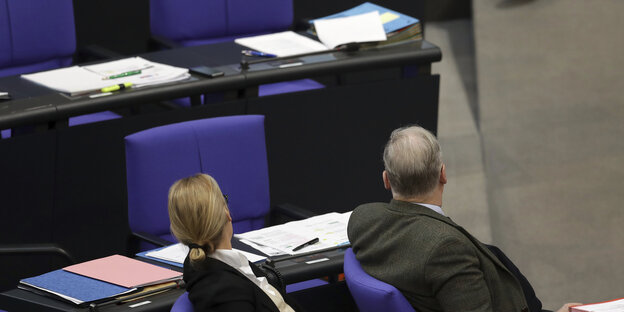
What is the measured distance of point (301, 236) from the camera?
10.5ft

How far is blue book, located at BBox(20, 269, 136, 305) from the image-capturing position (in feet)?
8.86

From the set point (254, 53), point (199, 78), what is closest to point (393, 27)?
point (254, 53)

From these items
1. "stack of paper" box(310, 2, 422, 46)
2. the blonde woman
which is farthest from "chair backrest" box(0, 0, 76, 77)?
the blonde woman

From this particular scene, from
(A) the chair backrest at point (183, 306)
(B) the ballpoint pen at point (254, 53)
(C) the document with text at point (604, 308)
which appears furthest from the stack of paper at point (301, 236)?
(B) the ballpoint pen at point (254, 53)

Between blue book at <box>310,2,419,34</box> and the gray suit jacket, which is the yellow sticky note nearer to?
blue book at <box>310,2,419,34</box>

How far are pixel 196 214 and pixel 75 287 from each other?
1.63 ft

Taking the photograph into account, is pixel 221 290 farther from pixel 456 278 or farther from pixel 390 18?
pixel 390 18

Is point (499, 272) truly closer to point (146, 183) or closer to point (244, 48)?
point (146, 183)

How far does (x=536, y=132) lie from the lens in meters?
6.57

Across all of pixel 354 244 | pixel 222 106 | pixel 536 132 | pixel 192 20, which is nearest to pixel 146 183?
pixel 222 106

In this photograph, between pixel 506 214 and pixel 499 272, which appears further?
pixel 506 214

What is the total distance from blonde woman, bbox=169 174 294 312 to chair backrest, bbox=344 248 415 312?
0.23 m

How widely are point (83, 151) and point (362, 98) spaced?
1.25 metres

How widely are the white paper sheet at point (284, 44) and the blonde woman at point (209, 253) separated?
197 cm
